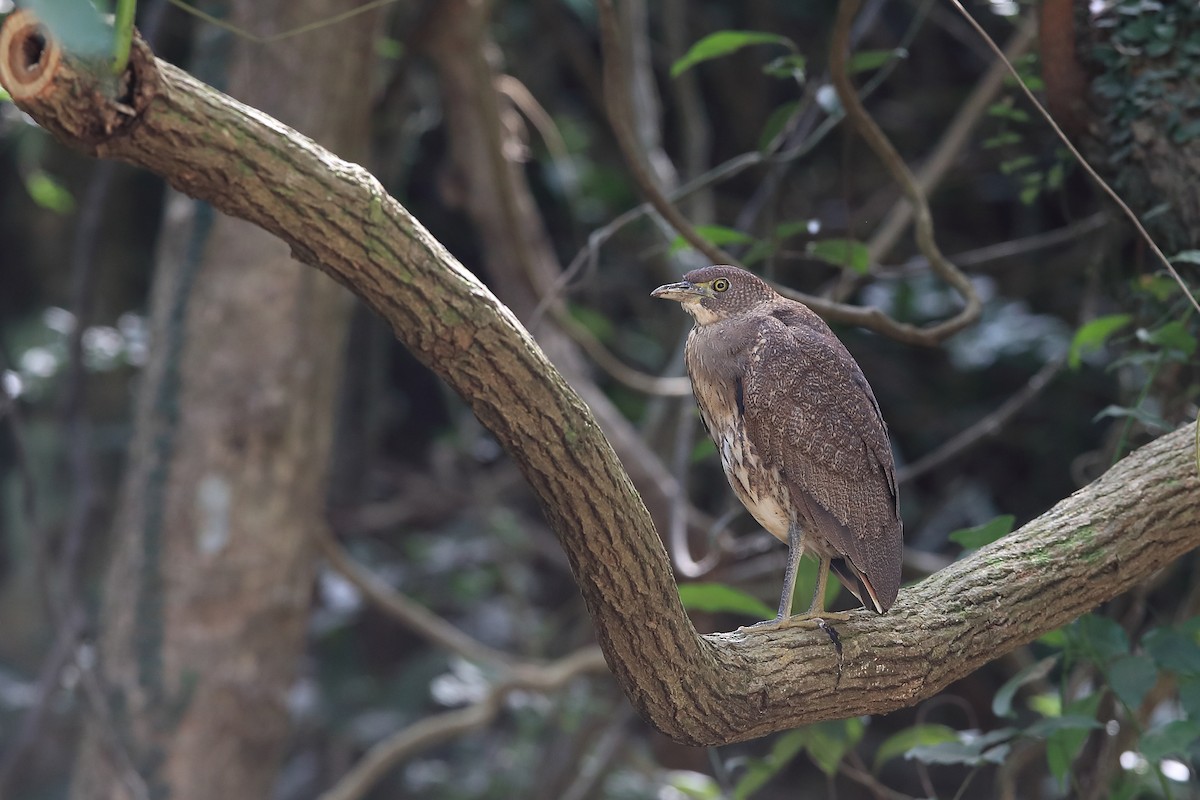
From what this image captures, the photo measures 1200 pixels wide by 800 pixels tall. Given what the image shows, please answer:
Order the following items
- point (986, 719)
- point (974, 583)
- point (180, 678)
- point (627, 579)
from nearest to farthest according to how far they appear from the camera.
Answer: point (627, 579), point (974, 583), point (180, 678), point (986, 719)

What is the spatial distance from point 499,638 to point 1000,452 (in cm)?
247

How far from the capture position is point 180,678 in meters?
3.39

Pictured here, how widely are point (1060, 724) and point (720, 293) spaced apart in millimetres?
1097

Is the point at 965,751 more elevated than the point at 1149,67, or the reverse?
the point at 1149,67

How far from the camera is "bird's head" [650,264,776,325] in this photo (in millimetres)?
2590

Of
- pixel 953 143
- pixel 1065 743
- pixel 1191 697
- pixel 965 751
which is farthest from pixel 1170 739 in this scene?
pixel 953 143

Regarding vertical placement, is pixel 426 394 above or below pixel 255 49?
below

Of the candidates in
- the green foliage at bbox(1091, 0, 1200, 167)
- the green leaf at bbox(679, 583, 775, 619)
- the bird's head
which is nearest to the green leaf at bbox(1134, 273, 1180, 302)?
the green foliage at bbox(1091, 0, 1200, 167)

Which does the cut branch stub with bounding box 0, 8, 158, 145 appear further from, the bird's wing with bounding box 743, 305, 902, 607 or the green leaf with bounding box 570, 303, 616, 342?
the green leaf with bounding box 570, 303, 616, 342

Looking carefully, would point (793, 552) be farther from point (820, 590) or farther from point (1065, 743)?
point (1065, 743)

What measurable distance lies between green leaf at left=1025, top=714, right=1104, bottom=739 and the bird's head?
1020mm

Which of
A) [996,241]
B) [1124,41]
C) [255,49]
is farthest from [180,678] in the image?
[996,241]

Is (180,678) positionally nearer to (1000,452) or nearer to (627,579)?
(627,579)

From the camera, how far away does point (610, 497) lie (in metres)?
1.79
